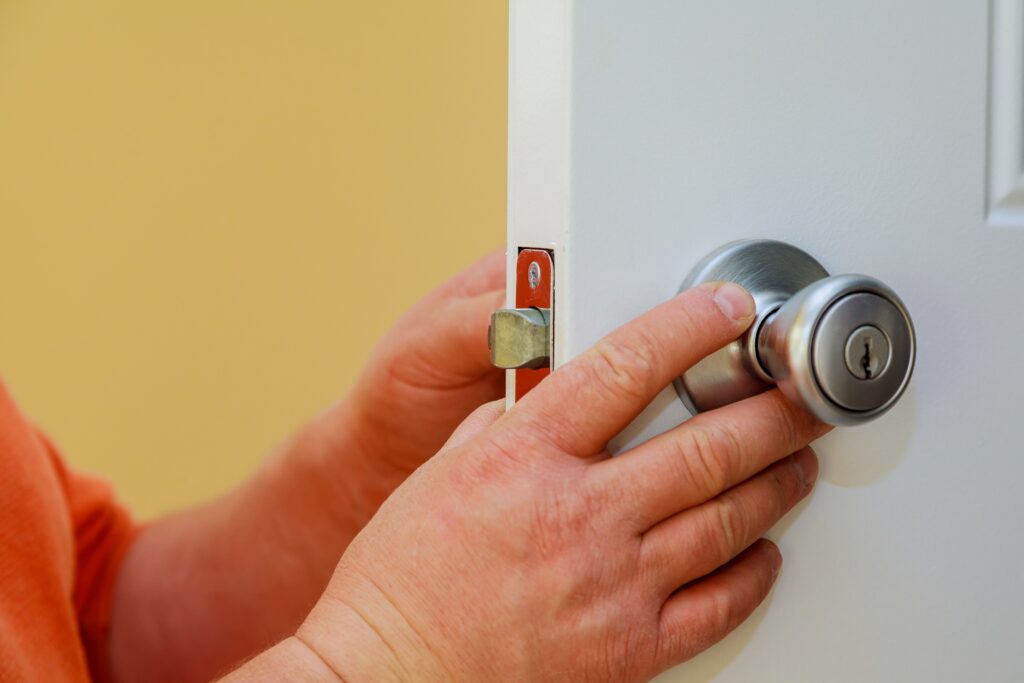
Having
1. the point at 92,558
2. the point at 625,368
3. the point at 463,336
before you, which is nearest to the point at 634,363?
the point at 625,368

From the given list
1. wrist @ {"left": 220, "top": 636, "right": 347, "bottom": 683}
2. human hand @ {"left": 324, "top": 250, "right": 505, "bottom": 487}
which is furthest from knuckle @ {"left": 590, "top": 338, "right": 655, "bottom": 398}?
human hand @ {"left": 324, "top": 250, "right": 505, "bottom": 487}

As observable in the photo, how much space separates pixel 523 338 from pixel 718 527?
73mm

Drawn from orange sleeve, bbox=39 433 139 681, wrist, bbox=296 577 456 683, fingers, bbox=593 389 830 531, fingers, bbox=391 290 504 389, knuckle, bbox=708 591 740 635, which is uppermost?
fingers, bbox=593 389 830 531

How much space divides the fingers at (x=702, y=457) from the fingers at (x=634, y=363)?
1cm

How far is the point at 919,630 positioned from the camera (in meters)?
0.25

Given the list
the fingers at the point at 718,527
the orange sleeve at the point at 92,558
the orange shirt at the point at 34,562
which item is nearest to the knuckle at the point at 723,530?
the fingers at the point at 718,527

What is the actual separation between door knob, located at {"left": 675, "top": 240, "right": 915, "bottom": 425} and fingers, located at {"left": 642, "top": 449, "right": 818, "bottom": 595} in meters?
0.03

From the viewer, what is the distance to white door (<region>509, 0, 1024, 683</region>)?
0.23 m

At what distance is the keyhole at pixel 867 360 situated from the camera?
0.69 ft

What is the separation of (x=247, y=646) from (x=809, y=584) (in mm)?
534

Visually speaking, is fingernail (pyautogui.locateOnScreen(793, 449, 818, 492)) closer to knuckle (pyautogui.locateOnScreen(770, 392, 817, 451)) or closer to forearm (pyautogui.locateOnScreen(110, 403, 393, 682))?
knuckle (pyautogui.locateOnScreen(770, 392, 817, 451))

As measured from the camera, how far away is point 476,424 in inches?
11.6

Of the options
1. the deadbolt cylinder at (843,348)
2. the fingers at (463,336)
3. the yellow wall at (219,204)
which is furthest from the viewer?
the yellow wall at (219,204)

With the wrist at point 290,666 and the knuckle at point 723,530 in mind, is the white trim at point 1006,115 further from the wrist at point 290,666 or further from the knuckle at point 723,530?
the wrist at point 290,666
